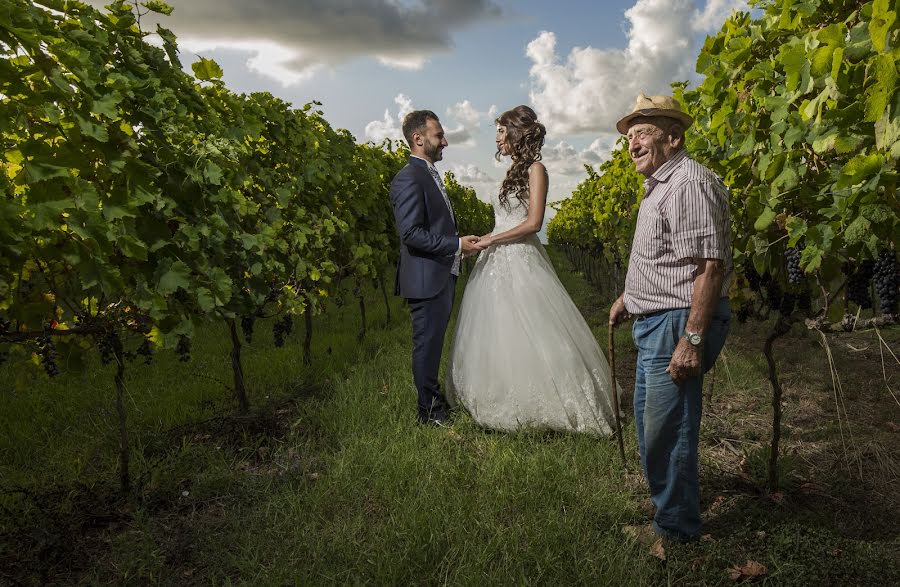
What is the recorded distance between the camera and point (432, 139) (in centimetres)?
398

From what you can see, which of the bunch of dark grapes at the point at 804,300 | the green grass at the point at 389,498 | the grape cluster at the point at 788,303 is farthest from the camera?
the grape cluster at the point at 788,303

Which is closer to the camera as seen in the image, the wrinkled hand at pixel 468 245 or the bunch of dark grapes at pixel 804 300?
the bunch of dark grapes at pixel 804 300

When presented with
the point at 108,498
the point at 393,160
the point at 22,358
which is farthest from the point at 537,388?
the point at 393,160

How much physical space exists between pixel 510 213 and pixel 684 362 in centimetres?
191

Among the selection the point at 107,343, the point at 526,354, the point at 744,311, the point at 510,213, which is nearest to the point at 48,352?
the point at 107,343

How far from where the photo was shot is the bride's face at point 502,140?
3.91m

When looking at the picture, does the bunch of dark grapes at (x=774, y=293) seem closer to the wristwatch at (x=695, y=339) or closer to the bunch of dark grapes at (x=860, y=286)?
the bunch of dark grapes at (x=860, y=286)

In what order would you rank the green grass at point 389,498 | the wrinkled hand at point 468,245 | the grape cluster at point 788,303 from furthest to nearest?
the wrinkled hand at point 468,245 < the grape cluster at point 788,303 < the green grass at point 389,498

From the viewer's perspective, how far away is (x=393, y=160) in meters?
8.91

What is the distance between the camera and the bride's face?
3.91 m

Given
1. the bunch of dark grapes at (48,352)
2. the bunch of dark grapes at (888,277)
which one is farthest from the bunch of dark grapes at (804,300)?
the bunch of dark grapes at (48,352)

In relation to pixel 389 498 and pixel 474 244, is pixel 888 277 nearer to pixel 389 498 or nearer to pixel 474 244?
pixel 474 244

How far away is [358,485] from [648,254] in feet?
6.34

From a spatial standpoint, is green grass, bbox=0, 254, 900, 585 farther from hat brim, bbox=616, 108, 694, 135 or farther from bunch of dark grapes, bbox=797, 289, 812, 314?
hat brim, bbox=616, 108, 694, 135
